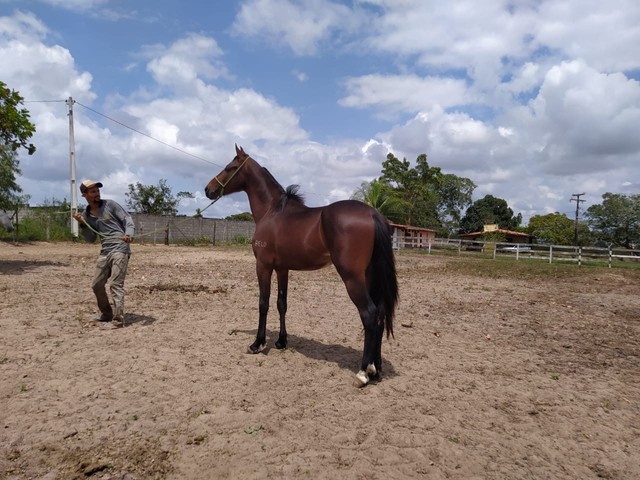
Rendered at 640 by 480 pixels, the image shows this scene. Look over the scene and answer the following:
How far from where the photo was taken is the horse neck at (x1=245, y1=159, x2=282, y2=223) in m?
5.65

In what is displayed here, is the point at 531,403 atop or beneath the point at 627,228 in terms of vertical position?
beneath

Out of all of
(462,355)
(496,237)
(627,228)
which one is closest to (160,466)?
(462,355)

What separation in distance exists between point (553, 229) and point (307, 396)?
6270 cm

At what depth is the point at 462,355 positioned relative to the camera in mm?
5496

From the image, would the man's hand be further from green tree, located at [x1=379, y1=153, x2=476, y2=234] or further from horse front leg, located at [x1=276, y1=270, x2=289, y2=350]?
green tree, located at [x1=379, y1=153, x2=476, y2=234]

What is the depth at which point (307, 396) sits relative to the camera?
4.05 metres

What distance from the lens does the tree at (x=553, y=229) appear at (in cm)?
5569

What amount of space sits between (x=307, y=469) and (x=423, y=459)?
2.71ft

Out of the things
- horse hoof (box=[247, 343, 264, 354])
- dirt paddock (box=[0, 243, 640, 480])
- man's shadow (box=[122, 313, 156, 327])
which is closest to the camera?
dirt paddock (box=[0, 243, 640, 480])

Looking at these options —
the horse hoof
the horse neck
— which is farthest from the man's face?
the horse hoof

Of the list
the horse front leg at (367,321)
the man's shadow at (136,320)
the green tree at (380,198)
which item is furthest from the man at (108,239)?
the green tree at (380,198)

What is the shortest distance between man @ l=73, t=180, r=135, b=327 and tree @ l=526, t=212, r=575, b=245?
58679mm

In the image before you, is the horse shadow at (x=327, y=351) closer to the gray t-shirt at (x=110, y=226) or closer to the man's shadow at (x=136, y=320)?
the man's shadow at (x=136, y=320)

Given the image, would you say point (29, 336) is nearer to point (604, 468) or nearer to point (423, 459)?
point (423, 459)
